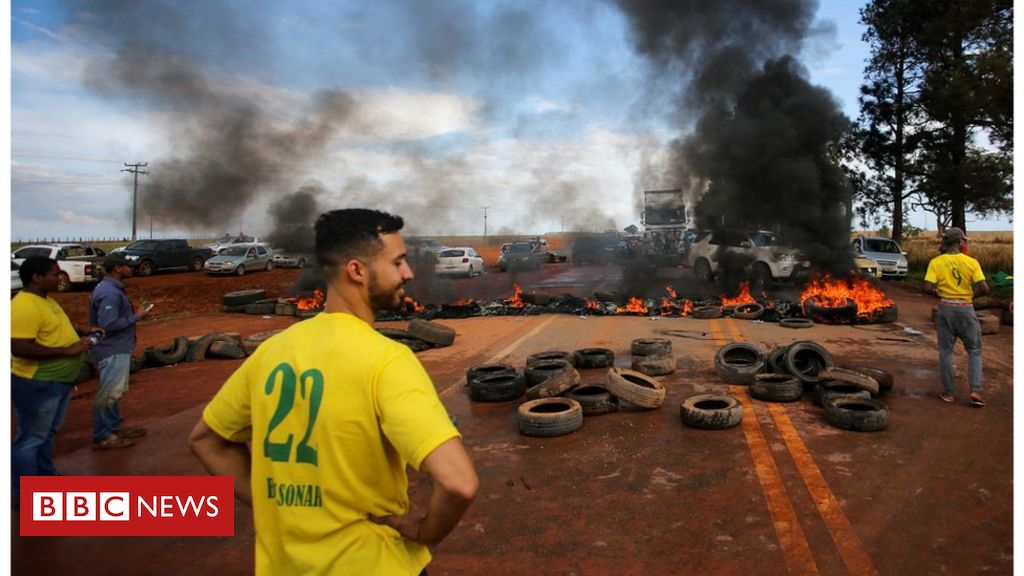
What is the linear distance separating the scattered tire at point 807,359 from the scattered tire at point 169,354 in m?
10.1

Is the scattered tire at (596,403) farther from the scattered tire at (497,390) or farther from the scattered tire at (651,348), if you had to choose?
the scattered tire at (651,348)

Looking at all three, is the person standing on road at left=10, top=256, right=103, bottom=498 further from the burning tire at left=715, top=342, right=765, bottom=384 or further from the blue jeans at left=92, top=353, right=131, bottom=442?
the burning tire at left=715, top=342, right=765, bottom=384

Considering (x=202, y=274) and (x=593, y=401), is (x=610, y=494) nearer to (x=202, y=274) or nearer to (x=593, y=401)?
(x=593, y=401)

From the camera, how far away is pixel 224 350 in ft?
36.0

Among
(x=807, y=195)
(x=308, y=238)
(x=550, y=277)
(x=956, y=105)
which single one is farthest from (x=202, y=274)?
(x=956, y=105)

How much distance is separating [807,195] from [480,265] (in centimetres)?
1523

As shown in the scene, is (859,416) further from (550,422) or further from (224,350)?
(224,350)

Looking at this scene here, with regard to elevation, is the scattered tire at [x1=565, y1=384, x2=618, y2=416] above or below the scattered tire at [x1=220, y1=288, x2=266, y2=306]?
below

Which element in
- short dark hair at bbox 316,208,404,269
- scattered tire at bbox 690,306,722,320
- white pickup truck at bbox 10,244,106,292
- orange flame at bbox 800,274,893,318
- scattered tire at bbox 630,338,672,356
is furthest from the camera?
white pickup truck at bbox 10,244,106,292

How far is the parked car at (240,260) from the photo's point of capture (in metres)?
28.8

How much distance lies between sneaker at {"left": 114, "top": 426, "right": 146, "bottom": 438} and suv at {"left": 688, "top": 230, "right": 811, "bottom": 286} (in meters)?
17.8

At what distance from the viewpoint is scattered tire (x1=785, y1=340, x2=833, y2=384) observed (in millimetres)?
7824

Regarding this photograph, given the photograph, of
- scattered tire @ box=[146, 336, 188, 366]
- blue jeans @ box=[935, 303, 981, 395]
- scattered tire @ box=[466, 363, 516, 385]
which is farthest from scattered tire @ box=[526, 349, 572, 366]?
scattered tire @ box=[146, 336, 188, 366]

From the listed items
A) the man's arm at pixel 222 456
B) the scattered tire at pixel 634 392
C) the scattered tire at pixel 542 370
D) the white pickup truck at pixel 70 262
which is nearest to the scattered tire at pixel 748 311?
the scattered tire at pixel 542 370
